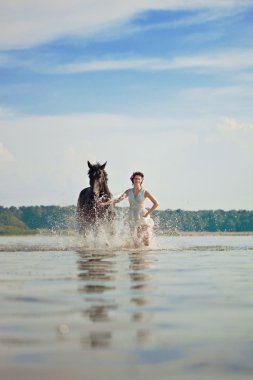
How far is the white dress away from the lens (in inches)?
774

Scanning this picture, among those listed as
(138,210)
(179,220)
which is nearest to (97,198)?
(138,210)

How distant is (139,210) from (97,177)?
1.61 m

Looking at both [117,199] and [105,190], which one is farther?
[105,190]

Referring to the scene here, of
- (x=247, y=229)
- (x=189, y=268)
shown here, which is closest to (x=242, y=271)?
(x=189, y=268)

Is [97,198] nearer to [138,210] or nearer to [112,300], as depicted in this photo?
[138,210]

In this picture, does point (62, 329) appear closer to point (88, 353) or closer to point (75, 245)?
point (88, 353)

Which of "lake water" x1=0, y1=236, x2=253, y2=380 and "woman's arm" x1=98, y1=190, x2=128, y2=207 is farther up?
"woman's arm" x1=98, y1=190, x2=128, y2=207

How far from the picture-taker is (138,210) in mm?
19781

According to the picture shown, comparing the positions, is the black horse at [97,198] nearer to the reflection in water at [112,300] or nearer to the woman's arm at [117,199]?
the woman's arm at [117,199]

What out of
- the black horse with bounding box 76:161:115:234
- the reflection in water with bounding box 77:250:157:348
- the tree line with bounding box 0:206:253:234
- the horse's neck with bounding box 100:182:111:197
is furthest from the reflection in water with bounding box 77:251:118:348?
the tree line with bounding box 0:206:253:234

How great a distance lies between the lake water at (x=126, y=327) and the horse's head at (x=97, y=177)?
1018 centimetres

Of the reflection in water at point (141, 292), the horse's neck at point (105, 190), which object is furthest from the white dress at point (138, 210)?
the reflection in water at point (141, 292)

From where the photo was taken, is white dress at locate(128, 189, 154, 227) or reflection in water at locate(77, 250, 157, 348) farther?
white dress at locate(128, 189, 154, 227)

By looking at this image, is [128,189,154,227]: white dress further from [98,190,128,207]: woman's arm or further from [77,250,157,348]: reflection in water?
[77,250,157,348]: reflection in water
